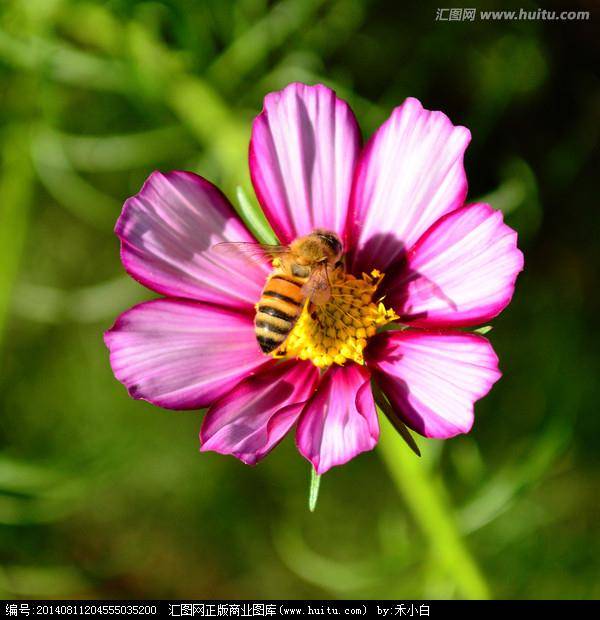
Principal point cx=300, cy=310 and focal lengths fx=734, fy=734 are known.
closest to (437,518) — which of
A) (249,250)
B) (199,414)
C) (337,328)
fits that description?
(337,328)

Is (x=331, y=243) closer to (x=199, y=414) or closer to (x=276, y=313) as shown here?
(x=276, y=313)

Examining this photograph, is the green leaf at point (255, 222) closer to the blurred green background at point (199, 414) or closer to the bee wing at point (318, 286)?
the bee wing at point (318, 286)

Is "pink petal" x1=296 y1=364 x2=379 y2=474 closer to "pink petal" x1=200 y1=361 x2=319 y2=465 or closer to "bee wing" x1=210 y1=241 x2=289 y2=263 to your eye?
"pink petal" x1=200 y1=361 x2=319 y2=465

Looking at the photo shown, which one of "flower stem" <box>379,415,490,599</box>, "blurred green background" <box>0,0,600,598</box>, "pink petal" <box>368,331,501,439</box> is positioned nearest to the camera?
"pink petal" <box>368,331,501,439</box>

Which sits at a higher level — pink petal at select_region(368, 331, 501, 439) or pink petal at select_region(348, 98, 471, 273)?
pink petal at select_region(348, 98, 471, 273)

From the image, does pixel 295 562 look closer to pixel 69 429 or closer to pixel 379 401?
pixel 69 429

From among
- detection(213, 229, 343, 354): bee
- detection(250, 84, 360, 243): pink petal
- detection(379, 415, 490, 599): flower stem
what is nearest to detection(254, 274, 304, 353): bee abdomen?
detection(213, 229, 343, 354): bee
